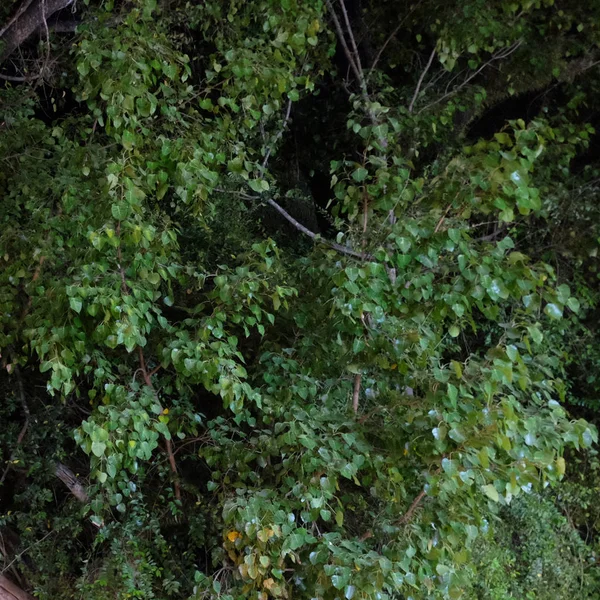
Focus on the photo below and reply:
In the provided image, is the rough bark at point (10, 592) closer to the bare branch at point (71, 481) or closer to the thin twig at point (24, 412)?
the bare branch at point (71, 481)

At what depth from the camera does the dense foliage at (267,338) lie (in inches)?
65.8

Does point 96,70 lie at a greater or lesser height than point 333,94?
greater

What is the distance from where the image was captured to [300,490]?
1.79 m

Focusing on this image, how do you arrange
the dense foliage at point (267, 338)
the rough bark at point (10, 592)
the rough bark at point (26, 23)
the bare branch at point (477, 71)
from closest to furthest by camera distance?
the dense foliage at point (267, 338)
the rough bark at point (10, 592)
the rough bark at point (26, 23)
the bare branch at point (477, 71)

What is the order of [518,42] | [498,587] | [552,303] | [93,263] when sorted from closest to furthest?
[552,303]
[93,263]
[498,587]
[518,42]

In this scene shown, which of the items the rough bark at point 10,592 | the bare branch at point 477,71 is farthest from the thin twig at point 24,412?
the bare branch at point 477,71

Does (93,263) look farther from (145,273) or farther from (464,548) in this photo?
(464,548)

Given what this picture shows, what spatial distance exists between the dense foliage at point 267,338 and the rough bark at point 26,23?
0.01m

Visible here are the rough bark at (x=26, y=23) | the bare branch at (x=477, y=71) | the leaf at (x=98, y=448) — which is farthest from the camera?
the bare branch at (x=477, y=71)

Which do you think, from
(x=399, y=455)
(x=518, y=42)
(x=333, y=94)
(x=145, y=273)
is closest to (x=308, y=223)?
(x=333, y=94)

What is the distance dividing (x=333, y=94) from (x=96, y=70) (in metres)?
2.65

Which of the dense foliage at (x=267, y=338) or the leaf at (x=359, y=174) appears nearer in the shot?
the dense foliage at (x=267, y=338)

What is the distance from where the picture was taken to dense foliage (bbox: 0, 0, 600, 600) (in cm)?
167

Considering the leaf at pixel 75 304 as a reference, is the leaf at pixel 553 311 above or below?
below
